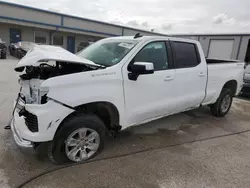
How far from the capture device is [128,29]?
91.5ft

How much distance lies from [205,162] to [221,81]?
2.45m

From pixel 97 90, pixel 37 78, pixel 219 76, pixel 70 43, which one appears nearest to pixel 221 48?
pixel 70 43

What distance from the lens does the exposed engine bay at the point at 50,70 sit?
2.69 metres

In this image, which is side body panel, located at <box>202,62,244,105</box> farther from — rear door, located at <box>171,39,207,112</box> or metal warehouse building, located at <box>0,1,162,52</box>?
metal warehouse building, located at <box>0,1,162,52</box>

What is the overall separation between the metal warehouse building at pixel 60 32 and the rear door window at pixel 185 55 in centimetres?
1630

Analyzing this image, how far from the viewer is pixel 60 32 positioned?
872 inches

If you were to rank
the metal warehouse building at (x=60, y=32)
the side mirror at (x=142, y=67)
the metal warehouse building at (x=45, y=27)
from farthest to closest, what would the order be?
the metal warehouse building at (x=60, y=32) → the metal warehouse building at (x=45, y=27) → the side mirror at (x=142, y=67)

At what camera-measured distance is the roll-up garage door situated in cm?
2062

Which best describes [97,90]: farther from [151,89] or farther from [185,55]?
Result: [185,55]

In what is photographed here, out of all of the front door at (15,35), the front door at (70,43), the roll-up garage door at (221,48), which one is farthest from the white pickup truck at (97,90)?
the front door at (70,43)

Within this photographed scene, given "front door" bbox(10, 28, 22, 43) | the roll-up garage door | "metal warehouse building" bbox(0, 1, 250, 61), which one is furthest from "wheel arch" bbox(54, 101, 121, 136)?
the roll-up garage door

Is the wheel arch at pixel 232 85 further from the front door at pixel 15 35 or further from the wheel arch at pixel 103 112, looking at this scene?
the front door at pixel 15 35

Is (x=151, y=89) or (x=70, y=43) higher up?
(x=70, y=43)

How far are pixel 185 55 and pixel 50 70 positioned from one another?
259 cm
